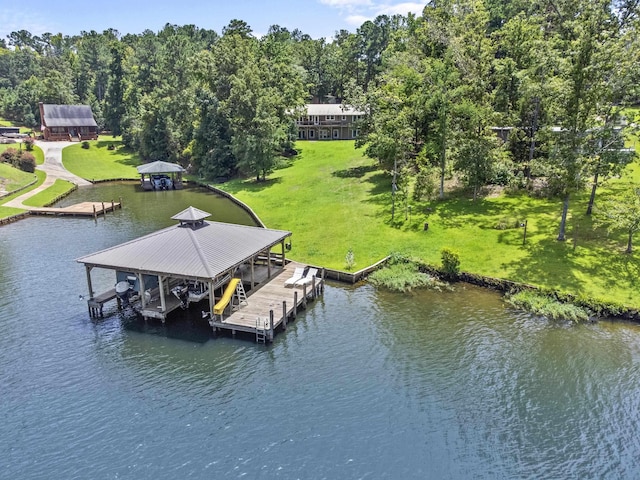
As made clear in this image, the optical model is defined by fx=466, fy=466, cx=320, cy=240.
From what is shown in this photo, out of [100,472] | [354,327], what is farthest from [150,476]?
[354,327]

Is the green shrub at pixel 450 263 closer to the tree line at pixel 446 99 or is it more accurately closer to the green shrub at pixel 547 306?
the green shrub at pixel 547 306

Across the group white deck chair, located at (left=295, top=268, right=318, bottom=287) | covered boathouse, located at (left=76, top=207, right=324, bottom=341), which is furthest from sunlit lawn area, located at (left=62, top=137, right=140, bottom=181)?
white deck chair, located at (left=295, top=268, right=318, bottom=287)

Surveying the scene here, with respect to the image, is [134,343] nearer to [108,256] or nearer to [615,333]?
[108,256]

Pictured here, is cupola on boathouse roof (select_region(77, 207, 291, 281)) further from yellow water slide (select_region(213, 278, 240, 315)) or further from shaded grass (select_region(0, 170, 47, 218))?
shaded grass (select_region(0, 170, 47, 218))

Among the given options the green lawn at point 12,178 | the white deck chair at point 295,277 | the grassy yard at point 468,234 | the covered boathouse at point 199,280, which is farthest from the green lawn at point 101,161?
the white deck chair at point 295,277

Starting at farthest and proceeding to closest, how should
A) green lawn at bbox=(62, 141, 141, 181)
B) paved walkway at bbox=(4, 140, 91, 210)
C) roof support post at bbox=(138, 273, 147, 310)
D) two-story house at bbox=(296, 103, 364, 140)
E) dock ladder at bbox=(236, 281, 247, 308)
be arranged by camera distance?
two-story house at bbox=(296, 103, 364, 140) → green lawn at bbox=(62, 141, 141, 181) → paved walkway at bbox=(4, 140, 91, 210) → dock ladder at bbox=(236, 281, 247, 308) → roof support post at bbox=(138, 273, 147, 310)
